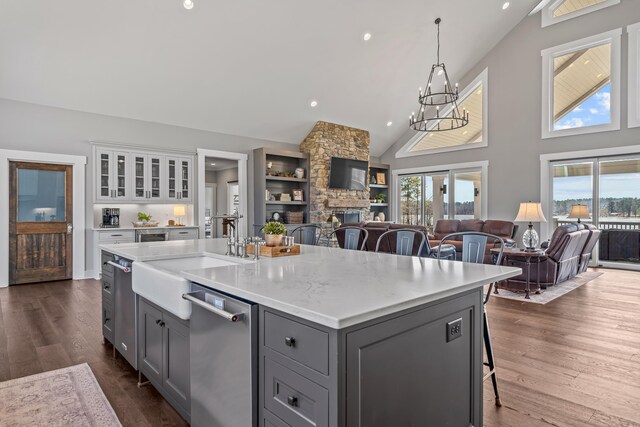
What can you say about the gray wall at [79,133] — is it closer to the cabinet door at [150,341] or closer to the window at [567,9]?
the cabinet door at [150,341]

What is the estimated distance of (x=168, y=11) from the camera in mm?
5352

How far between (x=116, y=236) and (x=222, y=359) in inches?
237

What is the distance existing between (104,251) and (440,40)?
306 inches

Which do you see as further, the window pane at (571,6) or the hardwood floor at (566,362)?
the window pane at (571,6)

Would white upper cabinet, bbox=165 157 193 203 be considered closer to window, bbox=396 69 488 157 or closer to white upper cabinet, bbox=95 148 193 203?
white upper cabinet, bbox=95 148 193 203

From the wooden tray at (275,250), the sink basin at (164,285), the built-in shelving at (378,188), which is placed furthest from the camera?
the built-in shelving at (378,188)

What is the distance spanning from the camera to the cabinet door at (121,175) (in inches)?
271

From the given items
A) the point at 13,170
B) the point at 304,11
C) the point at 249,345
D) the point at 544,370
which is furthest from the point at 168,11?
the point at 544,370

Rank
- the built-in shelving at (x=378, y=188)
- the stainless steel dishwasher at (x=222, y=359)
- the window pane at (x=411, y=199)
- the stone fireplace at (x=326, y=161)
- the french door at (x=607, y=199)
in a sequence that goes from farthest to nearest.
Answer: the built-in shelving at (x=378, y=188)
the window pane at (x=411, y=199)
the stone fireplace at (x=326, y=161)
the french door at (x=607, y=199)
the stainless steel dishwasher at (x=222, y=359)

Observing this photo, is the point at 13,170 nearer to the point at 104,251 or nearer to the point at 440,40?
the point at 104,251

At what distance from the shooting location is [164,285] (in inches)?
80.0

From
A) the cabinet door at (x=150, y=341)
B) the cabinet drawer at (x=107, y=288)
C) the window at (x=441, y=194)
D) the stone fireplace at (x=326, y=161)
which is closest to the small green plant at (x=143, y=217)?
the stone fireplace at (x=326, y=161)

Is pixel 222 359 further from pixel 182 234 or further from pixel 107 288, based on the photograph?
pixel 182 234

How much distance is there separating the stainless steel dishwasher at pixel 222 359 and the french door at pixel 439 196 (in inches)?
355
